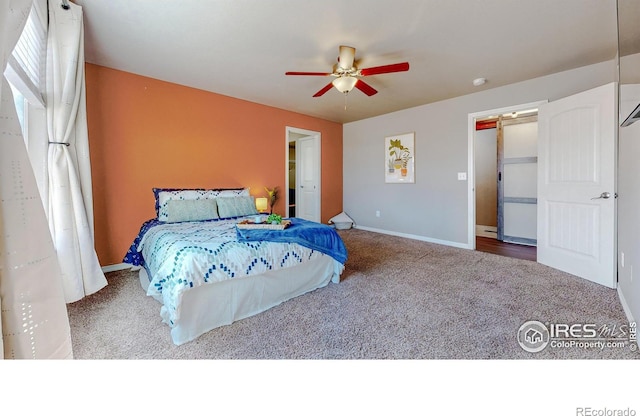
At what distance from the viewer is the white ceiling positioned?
78.3 inches

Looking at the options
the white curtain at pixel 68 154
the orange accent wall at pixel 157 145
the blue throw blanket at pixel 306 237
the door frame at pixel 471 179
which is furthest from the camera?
the door frame at pixel 471 179

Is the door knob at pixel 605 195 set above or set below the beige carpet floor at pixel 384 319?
above

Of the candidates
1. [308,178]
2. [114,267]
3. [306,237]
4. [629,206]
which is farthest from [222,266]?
[308,178]

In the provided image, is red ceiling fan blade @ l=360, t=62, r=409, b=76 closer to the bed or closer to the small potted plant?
the bed

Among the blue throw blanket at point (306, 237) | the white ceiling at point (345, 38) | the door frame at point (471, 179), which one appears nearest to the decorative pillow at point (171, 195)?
the blue throw blanket at point (306, 237)

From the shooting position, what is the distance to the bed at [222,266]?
5.44 ft

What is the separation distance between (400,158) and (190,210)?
3717 millimetres

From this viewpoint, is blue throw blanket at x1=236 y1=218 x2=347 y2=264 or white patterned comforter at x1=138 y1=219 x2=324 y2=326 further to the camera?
blue throw blanket at x1=236 y1=218 x2=347 y2=264

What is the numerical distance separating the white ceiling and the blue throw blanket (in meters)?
1.80

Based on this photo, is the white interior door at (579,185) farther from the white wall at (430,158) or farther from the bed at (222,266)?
the bed at (222,266)

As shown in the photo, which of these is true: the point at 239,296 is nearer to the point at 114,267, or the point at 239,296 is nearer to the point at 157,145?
the point at 114,267

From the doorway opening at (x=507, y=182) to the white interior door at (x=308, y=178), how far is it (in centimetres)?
284

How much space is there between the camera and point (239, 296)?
A: 1890 mm

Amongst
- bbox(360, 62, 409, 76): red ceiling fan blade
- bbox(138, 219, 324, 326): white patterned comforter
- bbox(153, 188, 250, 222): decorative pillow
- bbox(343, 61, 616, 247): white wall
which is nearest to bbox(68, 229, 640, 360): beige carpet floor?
bbox(138, 219, 324, 326): white patterned comforter
